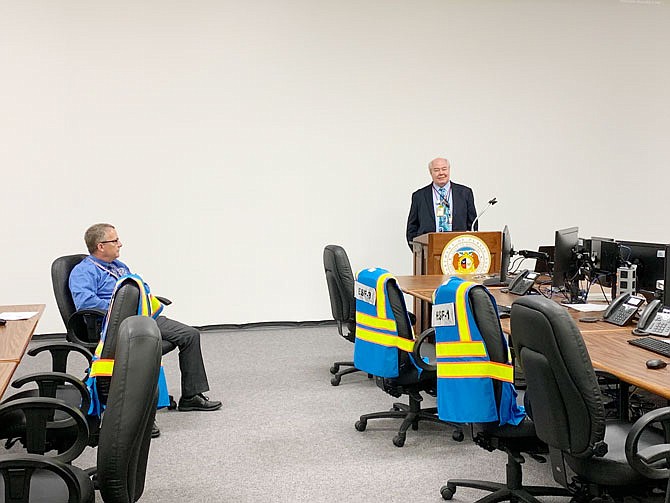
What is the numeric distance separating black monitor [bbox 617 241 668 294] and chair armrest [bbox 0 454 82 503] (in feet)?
9.98

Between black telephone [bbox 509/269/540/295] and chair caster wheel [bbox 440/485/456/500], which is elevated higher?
black telephone [bbox 509/269/540/295]

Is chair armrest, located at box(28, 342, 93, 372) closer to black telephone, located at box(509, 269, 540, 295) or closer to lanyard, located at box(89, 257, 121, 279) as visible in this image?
lanyard, located at box(89, 257, 121, 279)

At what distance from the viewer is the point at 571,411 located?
8.57 feet

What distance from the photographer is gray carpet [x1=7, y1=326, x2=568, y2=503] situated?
3.68 meters

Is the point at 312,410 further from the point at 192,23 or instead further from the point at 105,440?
the point at 192,23

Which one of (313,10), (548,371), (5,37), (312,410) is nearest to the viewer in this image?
(548,371)

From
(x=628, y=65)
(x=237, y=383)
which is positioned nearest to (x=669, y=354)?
(x=237, y=383)

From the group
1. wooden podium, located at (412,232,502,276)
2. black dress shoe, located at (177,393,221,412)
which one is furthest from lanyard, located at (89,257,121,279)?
wooden podium, located at (412,232,502,276)

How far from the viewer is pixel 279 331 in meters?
7.64

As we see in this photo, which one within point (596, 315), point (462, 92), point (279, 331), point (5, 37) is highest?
point (5, 37)

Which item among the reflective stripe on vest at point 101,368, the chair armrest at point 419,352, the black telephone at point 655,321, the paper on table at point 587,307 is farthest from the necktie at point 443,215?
the reflective stripe on vest at point 101,368

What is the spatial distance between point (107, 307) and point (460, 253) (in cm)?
260

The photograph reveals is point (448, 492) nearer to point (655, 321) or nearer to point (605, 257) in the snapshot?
point (655, 321)

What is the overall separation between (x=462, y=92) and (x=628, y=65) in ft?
6.13
